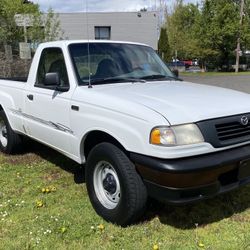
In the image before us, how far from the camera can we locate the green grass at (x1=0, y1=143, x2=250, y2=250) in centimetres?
387

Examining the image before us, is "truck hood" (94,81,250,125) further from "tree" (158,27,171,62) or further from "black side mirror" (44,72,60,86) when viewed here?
"tree" (158,27,171,62)

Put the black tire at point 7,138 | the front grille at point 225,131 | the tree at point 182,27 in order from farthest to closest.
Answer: the tree at point 182,27 → the black tire at point 7,138 → the front grille at point 225,131

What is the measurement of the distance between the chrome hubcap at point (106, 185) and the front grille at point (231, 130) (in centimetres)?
108

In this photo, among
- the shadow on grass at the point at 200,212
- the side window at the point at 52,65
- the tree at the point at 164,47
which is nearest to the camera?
the shadow on grass at the point at 200,212

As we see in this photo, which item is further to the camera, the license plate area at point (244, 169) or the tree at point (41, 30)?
the tree at point (41, 30)

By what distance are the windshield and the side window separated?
19cm

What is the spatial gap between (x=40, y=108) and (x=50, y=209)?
1.35 meters

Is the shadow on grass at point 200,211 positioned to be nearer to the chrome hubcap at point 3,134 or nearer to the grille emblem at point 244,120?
the grille emblem at point 244,120

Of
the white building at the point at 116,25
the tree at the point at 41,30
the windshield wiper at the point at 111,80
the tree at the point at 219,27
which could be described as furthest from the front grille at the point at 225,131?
the white building at the point at 116,25

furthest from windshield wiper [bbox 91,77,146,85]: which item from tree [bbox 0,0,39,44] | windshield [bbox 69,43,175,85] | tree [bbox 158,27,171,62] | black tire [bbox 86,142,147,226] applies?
tree [bbox 158,27,171,62]

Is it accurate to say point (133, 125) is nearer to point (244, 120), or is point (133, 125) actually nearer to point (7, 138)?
point (244, 120)

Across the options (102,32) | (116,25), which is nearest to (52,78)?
(102,32)

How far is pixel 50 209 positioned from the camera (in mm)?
4676

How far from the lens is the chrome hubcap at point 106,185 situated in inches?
165
